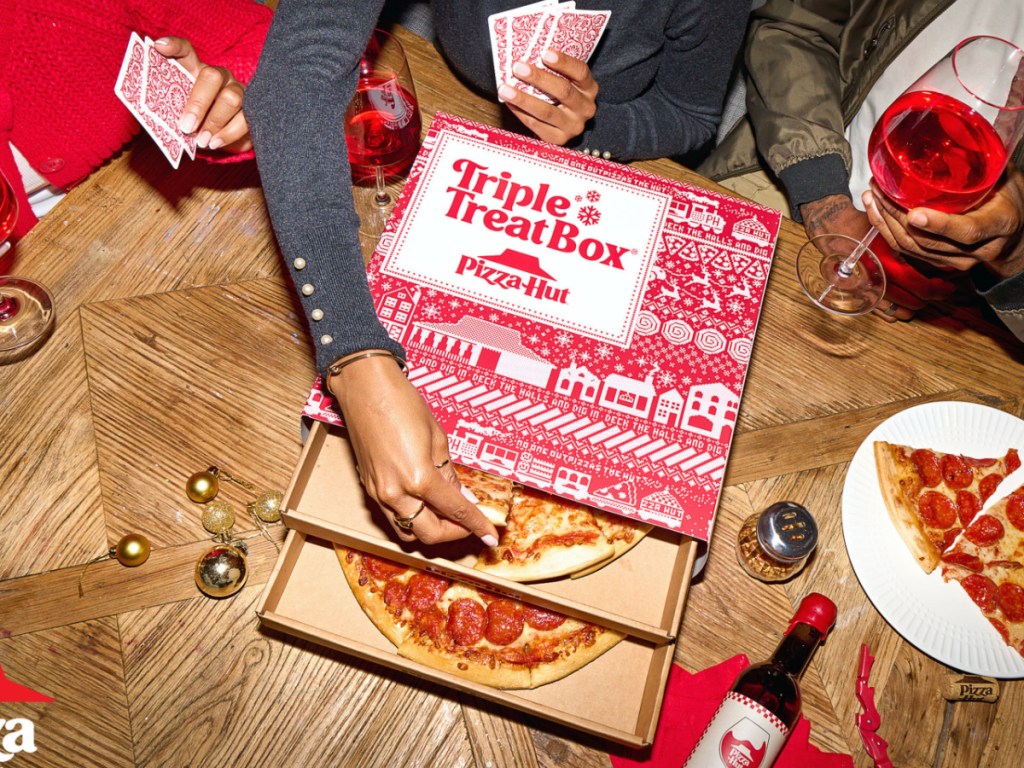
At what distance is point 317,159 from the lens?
97 centimetres

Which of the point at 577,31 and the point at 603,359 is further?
the point at 577,31

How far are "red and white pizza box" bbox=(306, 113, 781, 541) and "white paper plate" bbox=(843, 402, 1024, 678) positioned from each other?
14.1 inches

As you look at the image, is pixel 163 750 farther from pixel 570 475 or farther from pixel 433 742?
pixel 570 475

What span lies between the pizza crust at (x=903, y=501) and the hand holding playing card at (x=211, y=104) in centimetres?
125

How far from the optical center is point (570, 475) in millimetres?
909

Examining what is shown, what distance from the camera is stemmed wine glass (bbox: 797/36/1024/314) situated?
3.37 feet

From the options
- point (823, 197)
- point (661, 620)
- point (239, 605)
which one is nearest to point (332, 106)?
point (239, 605)

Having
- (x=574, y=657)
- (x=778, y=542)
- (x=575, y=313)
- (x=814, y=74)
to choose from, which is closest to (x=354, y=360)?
(x=575, y=313)

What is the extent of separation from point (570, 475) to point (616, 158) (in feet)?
2.51

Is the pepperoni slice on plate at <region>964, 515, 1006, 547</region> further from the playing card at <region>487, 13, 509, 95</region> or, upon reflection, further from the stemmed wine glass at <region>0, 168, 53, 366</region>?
the stemmed wine glass at <region>0, 168, 53, 366</region>

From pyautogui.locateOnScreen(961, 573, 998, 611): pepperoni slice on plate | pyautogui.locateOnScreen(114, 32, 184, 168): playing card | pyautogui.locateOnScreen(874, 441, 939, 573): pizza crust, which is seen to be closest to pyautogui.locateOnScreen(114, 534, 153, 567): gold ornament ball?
pyautogui.locateOnScreen(114, 32, 184, 168): playing card

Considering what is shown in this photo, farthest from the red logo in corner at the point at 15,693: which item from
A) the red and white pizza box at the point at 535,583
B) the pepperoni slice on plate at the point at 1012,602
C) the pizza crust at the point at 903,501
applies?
the pepperoni slice on plate at the point at 1012,602

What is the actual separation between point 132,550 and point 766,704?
100cm

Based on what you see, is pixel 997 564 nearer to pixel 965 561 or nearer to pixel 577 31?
pixel 965 561
